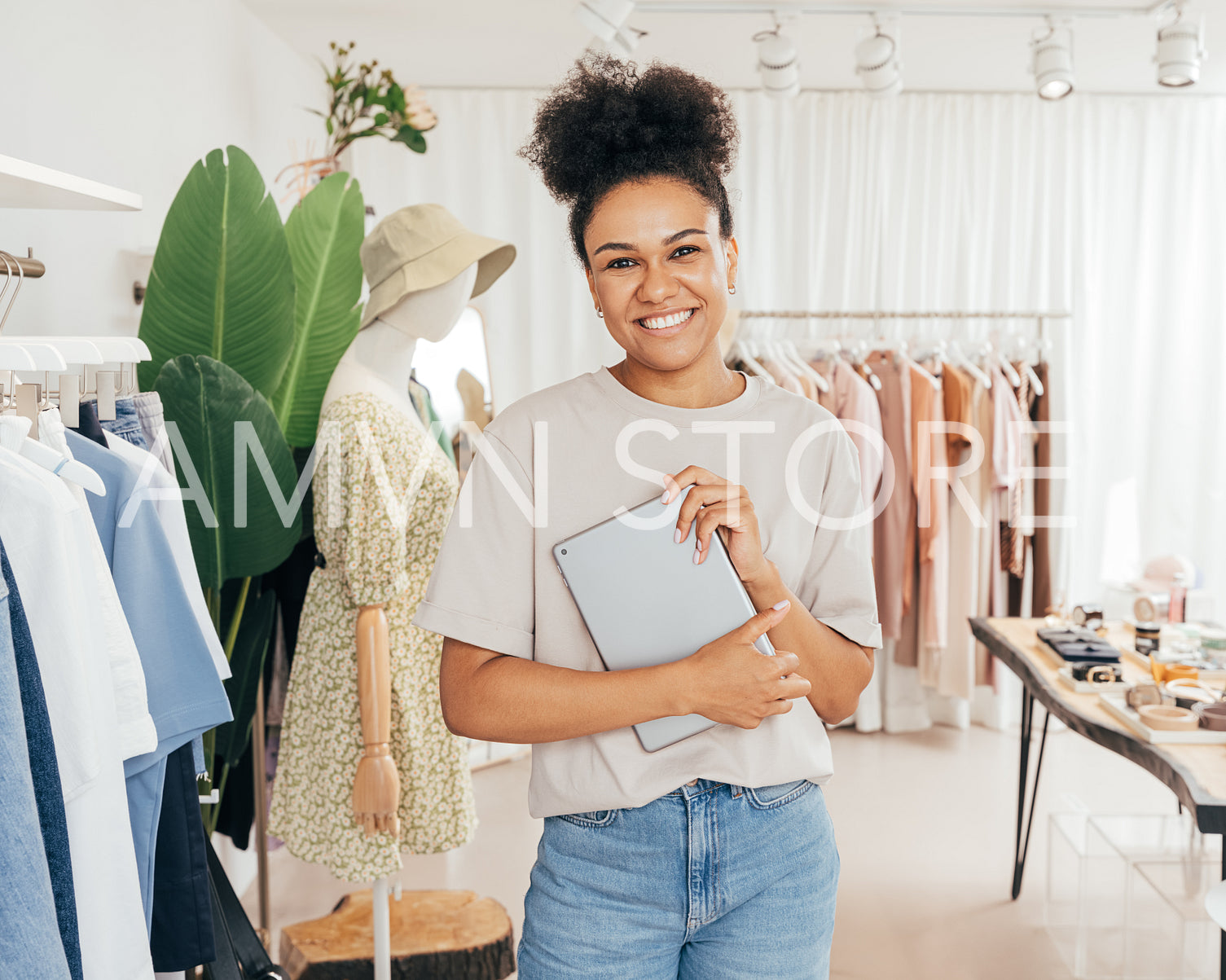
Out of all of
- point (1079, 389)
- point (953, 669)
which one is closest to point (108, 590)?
point (953, 669)

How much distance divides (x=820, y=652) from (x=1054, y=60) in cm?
280

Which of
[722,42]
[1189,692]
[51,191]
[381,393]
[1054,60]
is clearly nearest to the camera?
[51,191]

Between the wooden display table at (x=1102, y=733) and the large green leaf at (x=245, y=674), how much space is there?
1.69m

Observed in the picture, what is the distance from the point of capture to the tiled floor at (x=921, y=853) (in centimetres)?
242

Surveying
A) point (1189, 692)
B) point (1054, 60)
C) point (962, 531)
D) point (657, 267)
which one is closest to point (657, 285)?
point (657, 267)

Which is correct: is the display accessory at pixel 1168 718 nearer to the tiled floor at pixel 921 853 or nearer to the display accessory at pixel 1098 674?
the display accessory at pixel 1098 674

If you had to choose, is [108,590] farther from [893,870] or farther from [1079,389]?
[1079,389]

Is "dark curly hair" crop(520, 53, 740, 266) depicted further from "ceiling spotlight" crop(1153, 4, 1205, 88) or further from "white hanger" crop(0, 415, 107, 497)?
"ceiling spotlight" crop(1153, 4, 1205, 88)

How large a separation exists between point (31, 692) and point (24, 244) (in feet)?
3.99

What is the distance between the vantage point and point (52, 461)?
3.50 feet

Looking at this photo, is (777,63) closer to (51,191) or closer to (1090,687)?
(1090,687)

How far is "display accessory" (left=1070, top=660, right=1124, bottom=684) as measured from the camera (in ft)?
7.26

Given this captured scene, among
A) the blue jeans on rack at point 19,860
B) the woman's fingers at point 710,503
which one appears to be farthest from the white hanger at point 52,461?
the woman's fingers at point 710,503

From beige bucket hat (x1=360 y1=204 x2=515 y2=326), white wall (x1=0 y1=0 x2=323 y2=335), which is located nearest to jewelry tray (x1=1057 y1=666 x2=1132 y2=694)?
beige bucket hat (x1=360 y1=204 x2=515 y2=326)
